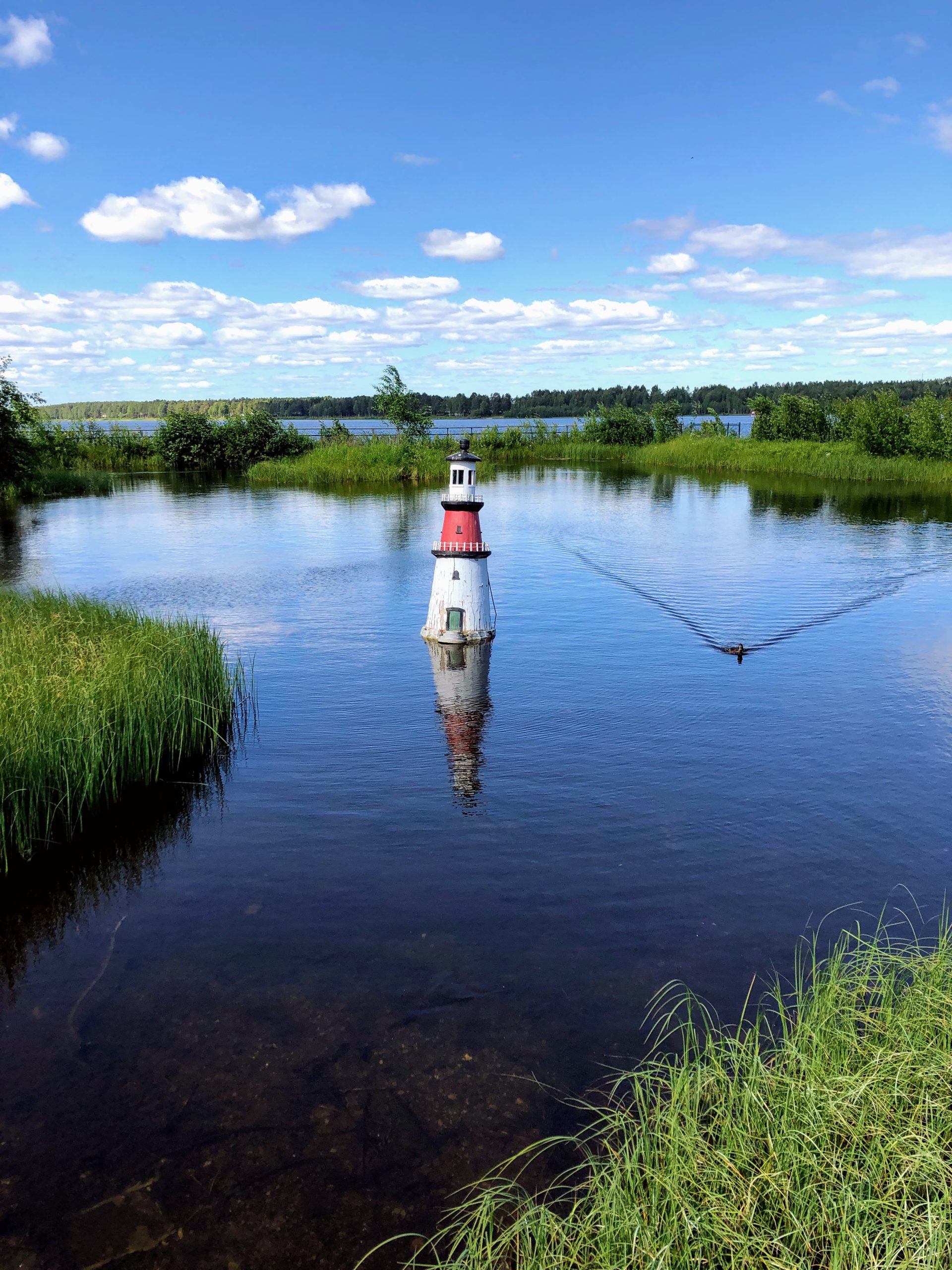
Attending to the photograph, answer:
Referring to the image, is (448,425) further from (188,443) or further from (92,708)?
(92,708)

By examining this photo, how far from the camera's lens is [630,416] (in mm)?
64562

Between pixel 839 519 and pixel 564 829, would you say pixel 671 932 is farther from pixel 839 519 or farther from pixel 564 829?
pixel 839 519

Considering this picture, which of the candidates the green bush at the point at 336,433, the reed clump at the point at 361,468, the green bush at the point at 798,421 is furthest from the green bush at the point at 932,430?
the green bush at the point at 336,433

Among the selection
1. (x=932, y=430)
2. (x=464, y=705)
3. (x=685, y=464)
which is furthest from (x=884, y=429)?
(x=464, y=705)

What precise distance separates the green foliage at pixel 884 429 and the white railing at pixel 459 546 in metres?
40.7

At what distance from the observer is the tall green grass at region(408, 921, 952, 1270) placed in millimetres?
3576


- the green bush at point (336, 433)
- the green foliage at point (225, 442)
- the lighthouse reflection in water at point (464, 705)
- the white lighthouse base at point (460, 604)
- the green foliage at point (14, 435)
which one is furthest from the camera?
the green foliage at point (225, 442)

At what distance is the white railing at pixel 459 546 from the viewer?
44.5ft

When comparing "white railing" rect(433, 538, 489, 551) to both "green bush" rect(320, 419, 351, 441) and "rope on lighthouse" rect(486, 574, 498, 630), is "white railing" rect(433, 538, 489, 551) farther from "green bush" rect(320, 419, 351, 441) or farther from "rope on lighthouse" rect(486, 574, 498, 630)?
"green bush" rect(320, 419, 351, 441)

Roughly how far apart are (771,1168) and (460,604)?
1132cm

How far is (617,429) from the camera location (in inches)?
2549

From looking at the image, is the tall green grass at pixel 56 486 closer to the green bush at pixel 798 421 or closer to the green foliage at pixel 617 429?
the green foliage at pixel 617 429

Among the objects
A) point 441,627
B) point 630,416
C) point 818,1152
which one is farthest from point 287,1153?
point 630,416

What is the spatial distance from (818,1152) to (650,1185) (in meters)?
0.79
